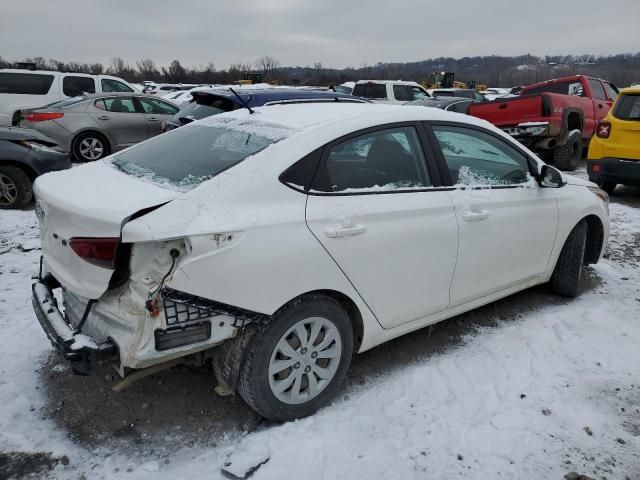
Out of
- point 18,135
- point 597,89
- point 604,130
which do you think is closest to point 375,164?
point 18,135

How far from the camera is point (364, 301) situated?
9.42 feet

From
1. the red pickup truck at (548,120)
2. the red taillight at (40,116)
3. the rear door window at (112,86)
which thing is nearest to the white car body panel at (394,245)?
the red pickup truck at (548,120)

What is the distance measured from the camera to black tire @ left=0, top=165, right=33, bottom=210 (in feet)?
21.9

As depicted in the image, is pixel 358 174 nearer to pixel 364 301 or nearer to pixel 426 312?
pixel 364 301

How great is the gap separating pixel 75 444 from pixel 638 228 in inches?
266

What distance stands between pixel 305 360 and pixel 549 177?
238cm

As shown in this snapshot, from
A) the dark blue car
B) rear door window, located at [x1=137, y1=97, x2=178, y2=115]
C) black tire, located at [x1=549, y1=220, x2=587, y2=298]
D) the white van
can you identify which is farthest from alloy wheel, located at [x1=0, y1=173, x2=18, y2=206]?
black tire, located at [x1=549, y1=220, x2=587, y2=298]

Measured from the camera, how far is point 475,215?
131 inches

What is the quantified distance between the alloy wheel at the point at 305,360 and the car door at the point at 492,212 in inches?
39.6

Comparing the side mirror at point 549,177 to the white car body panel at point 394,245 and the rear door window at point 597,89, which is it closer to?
the white car body panel at point 394,245

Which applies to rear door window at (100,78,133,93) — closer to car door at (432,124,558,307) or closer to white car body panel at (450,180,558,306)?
car door at (432,124,558,307)

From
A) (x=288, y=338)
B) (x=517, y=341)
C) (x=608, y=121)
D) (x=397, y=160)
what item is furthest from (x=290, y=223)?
(x=608, y=121)

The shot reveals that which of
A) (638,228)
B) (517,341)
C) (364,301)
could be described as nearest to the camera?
(364,301)

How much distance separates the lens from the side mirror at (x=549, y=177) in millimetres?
3828
